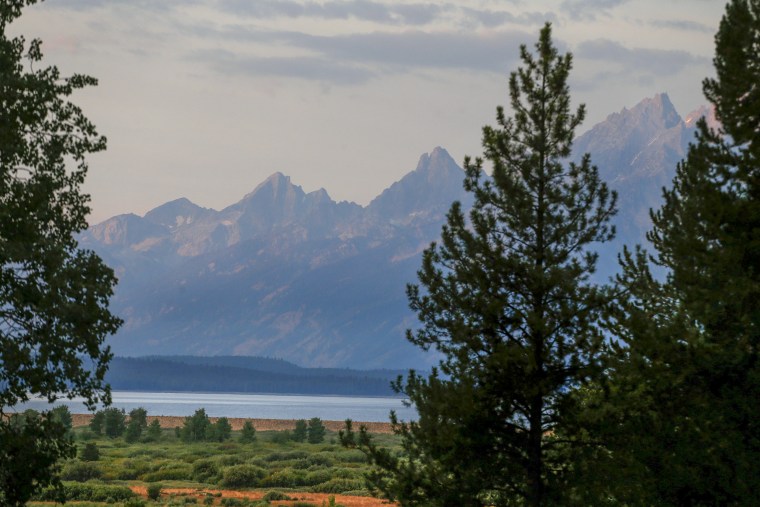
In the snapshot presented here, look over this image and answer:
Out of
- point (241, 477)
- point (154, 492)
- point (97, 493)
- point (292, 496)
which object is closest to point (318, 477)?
point (241, 477)

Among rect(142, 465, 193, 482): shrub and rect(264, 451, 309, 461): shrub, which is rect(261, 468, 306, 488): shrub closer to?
rect(142, 465, 193, 482): shrub

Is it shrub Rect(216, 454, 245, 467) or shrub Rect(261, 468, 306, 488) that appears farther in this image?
shrub Rect(216, 454, 245, 467)

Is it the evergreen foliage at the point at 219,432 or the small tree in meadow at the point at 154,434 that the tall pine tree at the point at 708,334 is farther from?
the small tree in meadow at the point at 154,434

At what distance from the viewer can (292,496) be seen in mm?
54312

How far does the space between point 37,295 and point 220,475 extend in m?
47.4

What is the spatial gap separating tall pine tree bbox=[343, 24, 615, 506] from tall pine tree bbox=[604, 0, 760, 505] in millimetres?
1306

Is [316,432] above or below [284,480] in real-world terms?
above

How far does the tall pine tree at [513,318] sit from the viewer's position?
69.2ft

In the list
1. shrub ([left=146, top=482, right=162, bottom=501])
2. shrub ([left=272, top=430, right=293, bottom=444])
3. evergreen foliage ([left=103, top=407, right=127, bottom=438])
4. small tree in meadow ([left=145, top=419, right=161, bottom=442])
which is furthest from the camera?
evergreen foliage ([left=103, top=407, right=127, bottom=438])

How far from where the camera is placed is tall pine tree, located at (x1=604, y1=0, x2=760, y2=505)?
61.8ft

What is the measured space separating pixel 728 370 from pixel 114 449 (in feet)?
236

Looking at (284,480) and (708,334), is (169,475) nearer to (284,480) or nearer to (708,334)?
(284,480)

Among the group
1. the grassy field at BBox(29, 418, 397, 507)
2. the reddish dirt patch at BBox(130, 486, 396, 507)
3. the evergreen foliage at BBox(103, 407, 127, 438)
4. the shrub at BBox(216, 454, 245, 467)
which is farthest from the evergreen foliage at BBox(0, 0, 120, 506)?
A: the evergreen foliage at BBox(103, 407, 127, 438)

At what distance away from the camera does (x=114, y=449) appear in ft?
275
